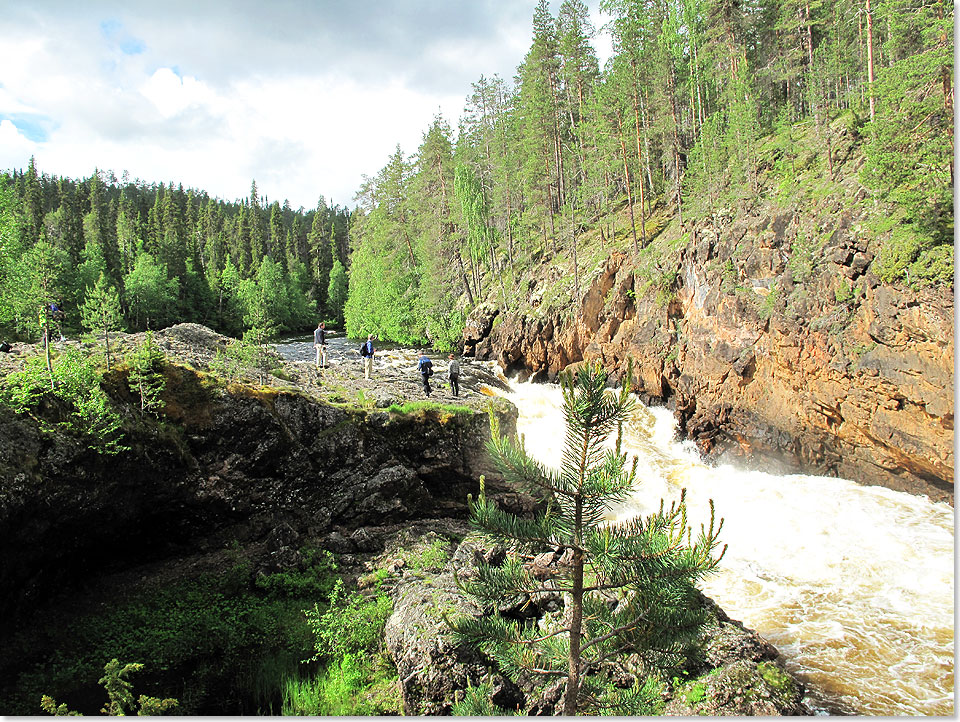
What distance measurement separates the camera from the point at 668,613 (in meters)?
3.11

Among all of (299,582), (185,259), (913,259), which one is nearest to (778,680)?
(299,582)

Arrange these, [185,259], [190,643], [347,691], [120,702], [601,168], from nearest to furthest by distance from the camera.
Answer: [120,702] → [347,691] → [190,643] → [601,168] → [185,259]

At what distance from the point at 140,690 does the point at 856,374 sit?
53.4ft

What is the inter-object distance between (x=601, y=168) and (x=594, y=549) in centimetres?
2839

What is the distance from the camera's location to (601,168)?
1091 inches

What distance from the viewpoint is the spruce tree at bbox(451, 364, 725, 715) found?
3.01 meters

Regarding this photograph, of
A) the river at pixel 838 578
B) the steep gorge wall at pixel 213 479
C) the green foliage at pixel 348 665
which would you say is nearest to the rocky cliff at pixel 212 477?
the steep gorge wall at pixel 213 479

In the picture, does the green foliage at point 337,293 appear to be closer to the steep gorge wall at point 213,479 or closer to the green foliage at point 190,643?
the steep gorge wall at point 213,479

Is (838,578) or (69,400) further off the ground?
(69,400)

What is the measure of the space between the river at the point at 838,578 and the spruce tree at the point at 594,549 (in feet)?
3.48

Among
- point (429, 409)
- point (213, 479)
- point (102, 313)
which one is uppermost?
point (102, 313)

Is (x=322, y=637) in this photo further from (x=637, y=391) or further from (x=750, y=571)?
(x=637, y=391)

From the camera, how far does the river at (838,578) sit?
22.8ft

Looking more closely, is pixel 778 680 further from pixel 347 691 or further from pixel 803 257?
pixel 803 257
